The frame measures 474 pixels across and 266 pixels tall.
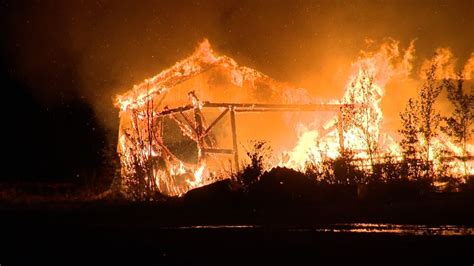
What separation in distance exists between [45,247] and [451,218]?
5.95m

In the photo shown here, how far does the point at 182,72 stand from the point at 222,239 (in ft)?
26.1

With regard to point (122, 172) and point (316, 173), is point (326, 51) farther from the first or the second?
point (122, 172)

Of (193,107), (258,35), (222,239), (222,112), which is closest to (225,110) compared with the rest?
(193,107)

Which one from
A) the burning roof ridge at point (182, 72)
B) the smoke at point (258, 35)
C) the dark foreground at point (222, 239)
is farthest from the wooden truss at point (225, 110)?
the dark foreground at point (222, 239)

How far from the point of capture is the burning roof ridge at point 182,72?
44.6ft

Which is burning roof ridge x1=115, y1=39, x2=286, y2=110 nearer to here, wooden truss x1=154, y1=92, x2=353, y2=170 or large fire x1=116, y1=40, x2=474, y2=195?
large fire x1=116, y1=40, x2=474, y2=195

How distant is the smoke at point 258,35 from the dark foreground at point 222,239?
6.29 meters

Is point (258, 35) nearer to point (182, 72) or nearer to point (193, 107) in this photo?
point (182, 72)

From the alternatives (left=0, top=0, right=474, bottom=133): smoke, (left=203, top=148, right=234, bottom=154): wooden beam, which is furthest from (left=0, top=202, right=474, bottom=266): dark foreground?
(left=0, top=0, right=474, bottom=133): smoke

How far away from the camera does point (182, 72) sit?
13.7 metres

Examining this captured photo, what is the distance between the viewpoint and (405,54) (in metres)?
13.5

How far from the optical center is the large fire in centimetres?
1187

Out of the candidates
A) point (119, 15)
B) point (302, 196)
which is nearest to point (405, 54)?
point (302, 196)

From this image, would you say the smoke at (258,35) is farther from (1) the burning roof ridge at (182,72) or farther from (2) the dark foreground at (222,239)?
(2) the dark foreground at (222,239)
